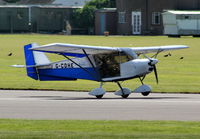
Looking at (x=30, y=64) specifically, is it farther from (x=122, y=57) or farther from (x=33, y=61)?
(x=122, y=57)

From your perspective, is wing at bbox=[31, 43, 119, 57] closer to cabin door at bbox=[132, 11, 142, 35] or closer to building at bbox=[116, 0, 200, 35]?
building at bbox=[116, 0, 200, 35]

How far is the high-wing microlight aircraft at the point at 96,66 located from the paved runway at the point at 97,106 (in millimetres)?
654

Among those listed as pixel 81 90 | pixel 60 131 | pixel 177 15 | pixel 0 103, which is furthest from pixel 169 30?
pixel 60 131

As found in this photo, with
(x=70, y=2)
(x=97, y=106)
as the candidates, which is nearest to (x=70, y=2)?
(x=70, y=2)

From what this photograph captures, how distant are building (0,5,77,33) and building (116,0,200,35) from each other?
12067 mm

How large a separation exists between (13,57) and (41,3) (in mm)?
88437

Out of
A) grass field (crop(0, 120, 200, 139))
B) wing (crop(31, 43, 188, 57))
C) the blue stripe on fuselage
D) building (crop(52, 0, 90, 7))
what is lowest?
→ grass field (crop(0, 120, 200, 139))

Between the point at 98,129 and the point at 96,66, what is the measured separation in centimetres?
964

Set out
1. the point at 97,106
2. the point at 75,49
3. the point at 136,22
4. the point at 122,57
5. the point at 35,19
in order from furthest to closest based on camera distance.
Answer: the point at 35,19
the point at 136,22
the point at 122,57
the point at 75,49
the point at 97,106

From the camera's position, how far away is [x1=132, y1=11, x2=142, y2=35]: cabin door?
10812 cm

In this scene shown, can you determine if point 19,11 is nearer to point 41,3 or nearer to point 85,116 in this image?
point 41,3

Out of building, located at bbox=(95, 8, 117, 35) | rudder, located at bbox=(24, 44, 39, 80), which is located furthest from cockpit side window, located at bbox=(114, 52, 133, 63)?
building, located at bbox=(95, 8, 117, 35)

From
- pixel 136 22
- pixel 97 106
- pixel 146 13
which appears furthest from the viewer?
pixel 136 22

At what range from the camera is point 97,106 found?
925 inches
